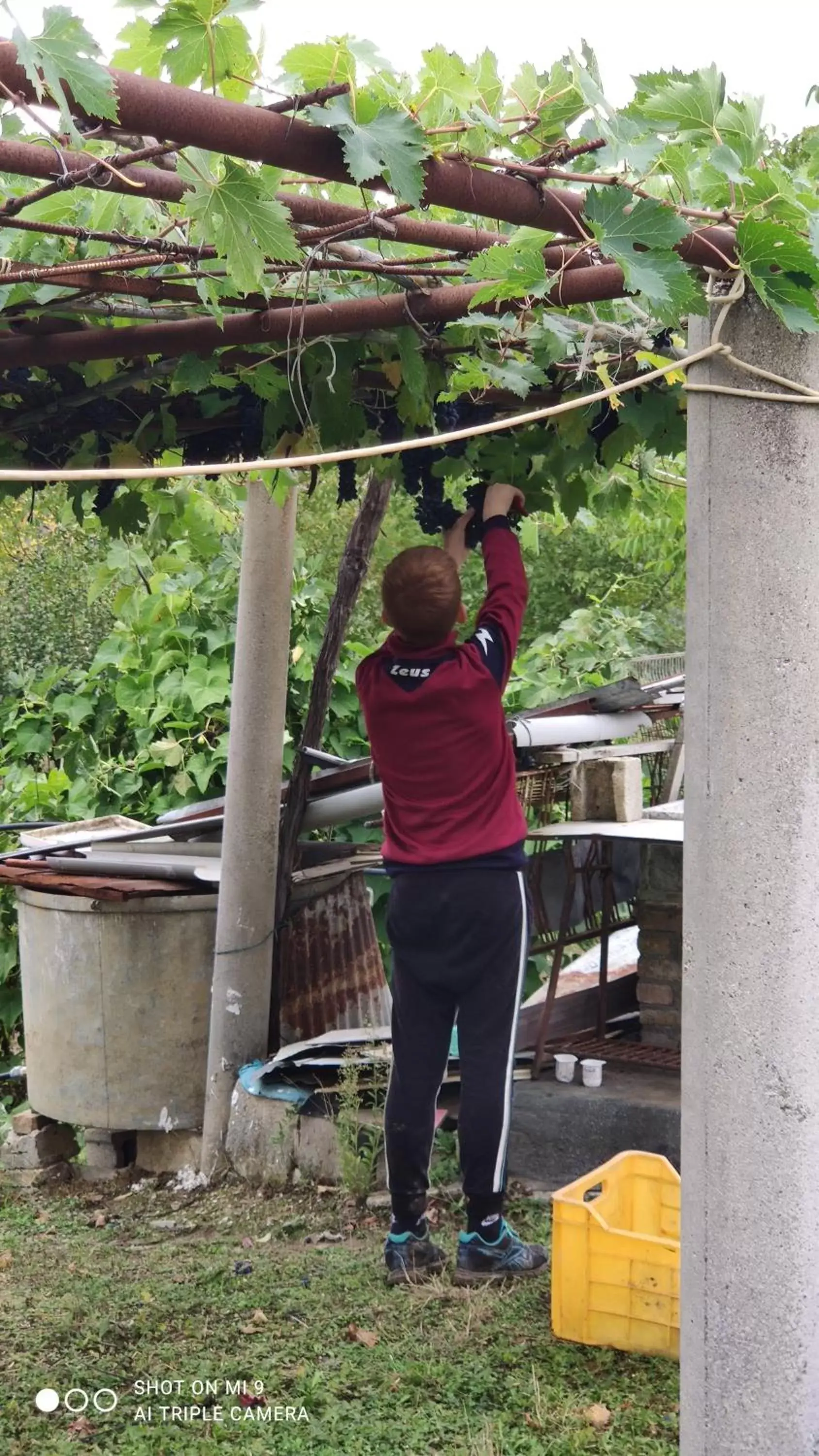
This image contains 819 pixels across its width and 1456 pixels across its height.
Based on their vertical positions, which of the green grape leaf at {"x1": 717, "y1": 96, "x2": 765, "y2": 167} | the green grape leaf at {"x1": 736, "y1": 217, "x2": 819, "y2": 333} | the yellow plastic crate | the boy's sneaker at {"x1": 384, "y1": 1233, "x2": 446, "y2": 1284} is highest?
the green grape leaf at {"x1": 717, "y1": 96, "x2": 765, "y2": 167}

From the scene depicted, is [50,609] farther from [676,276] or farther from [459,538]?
[676,276]

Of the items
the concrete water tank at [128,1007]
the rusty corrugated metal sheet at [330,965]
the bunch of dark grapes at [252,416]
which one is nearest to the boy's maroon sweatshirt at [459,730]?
the bunch of dark grapes at [252,416]

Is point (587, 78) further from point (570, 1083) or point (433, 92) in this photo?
point (570, 1083)

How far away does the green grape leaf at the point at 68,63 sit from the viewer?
1.87 metres

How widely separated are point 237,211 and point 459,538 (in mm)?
1953

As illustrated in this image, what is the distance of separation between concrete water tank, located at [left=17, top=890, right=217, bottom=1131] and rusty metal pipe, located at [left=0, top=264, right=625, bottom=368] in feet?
8.27

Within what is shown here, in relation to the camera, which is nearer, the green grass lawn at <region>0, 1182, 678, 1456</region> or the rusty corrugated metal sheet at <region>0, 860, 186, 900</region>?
the green grass lawn at <region>0, 1182, 678, 1456</region>

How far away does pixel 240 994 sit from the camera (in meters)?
5.41

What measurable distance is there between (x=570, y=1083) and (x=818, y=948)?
2629 millimetres

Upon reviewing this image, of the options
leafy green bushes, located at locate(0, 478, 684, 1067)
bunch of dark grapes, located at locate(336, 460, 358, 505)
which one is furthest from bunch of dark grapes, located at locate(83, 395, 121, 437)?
leafy green bushes, located at locate(0, 478, 684, 1067)

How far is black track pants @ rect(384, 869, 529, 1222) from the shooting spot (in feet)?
13.4


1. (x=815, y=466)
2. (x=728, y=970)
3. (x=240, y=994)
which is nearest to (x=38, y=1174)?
(x=240, y=994)

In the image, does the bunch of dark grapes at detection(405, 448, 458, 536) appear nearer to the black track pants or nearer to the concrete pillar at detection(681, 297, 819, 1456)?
the black track pants

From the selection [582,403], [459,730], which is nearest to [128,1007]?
[459,730]
